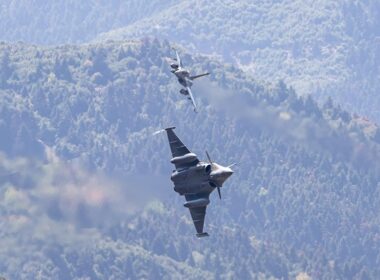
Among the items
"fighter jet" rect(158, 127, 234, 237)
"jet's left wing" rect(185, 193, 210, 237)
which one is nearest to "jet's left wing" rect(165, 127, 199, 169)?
"fighter jet" rect(158, 127, 234, 237)

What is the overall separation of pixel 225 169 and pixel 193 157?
11.9ft

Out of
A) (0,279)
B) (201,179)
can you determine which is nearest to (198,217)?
(201,179)

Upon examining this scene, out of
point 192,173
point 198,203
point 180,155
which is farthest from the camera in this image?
point 198,203

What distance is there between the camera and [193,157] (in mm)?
168375

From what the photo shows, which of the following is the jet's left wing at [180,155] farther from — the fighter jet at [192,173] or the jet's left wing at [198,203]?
the jet's left wing at [198,203]

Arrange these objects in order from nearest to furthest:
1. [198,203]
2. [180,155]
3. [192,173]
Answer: [192,173]
[180,155]
[198,203]

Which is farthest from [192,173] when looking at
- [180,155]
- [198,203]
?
[198,203]

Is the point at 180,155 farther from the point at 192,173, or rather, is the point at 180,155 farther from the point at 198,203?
the point at 198,203

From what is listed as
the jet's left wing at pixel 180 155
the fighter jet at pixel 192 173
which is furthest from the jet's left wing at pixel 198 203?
the jet's left wing at pixel 180 155

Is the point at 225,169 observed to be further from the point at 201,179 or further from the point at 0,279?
the point at 0,279

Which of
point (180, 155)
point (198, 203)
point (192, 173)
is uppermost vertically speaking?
point (180, 155)

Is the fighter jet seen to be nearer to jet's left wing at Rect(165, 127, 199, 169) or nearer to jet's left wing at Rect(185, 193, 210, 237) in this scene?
jet's left wing at Rect(165, 127, 199, 169)

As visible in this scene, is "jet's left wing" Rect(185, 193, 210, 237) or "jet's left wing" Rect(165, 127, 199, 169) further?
"jet's left wing" Rect(185, 193, 210, 237)

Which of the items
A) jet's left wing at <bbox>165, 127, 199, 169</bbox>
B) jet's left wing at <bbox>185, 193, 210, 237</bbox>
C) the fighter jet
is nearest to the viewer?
the fighter jet
